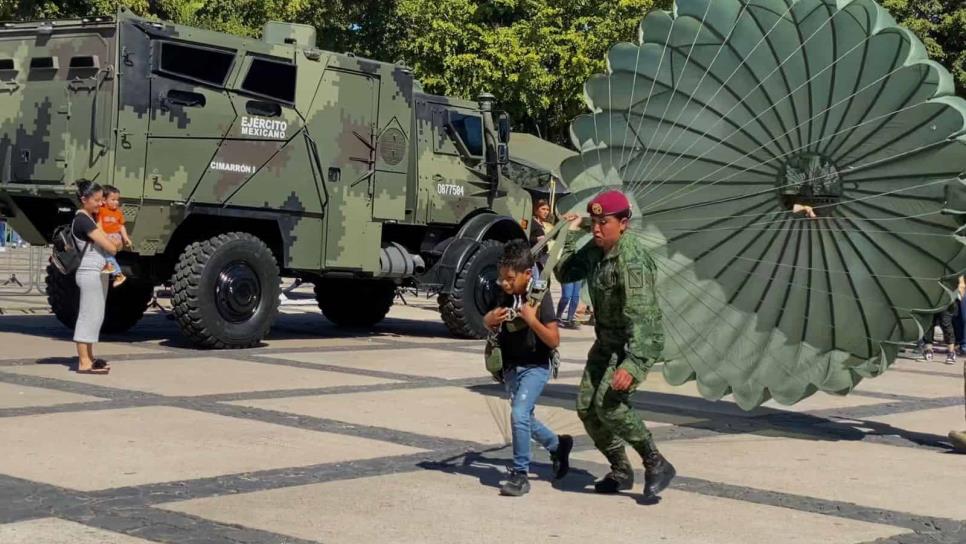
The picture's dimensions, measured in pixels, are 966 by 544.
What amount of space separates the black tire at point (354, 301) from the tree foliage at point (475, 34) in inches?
588

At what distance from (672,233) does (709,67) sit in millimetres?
1272

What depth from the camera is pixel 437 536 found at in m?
6.36

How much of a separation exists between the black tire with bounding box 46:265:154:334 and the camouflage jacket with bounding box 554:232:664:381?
29.4ft

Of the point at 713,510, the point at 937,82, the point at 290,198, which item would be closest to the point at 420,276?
the point at 290,198

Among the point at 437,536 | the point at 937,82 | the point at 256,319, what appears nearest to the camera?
the point at 437,536

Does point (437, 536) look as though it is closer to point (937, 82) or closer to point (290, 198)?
point (937, 82)

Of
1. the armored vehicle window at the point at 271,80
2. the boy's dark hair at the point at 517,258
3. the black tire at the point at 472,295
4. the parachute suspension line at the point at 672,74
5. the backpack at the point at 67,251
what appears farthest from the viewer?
the black tire at the point at 472,295

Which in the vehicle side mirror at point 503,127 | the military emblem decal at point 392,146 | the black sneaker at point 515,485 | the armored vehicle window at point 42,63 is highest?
the armored vehicle window at point 42,63

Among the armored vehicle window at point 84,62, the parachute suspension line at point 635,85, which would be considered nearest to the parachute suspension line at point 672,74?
the parachute suspension line at point 635,85

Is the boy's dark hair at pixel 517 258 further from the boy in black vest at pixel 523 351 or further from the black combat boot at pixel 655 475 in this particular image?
the black combat boot at pixel 655 475

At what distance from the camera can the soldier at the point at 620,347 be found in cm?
736

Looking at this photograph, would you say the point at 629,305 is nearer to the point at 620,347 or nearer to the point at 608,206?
the point at 620,347

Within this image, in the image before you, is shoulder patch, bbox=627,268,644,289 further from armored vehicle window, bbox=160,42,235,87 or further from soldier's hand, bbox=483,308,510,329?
armored vehicle window, bbox=160,42,235,87

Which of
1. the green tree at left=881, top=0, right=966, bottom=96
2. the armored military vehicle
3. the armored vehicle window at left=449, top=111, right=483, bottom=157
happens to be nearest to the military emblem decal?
the armored military vehicle
